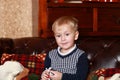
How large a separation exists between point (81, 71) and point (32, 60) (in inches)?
15.4

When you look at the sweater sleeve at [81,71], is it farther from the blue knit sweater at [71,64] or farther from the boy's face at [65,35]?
the boy's face at [65,35]

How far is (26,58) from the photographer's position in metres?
2.15

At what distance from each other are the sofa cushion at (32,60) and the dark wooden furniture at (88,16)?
0.30 meters

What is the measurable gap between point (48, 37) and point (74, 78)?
0.59 metres

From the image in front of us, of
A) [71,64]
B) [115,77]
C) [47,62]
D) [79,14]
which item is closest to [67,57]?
[71,64]

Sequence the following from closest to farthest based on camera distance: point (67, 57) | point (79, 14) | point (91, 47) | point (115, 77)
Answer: point (115, 77)
point (67, 57)
point (91, 47)
point (79, 14)

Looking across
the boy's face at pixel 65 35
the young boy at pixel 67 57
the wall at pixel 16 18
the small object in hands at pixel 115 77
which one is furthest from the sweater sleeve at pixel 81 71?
the wall at pixel 16 18

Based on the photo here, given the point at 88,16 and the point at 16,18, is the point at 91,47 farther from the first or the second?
the point at 16,18

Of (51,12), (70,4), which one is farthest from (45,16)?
(70,4)

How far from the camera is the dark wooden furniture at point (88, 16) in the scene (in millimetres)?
2377

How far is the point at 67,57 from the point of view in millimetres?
1962

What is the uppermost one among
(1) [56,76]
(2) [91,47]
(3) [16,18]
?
(3) [16,18]

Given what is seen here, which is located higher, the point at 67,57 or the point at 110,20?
the point at 110,20

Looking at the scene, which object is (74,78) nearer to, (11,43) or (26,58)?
(26,58)
